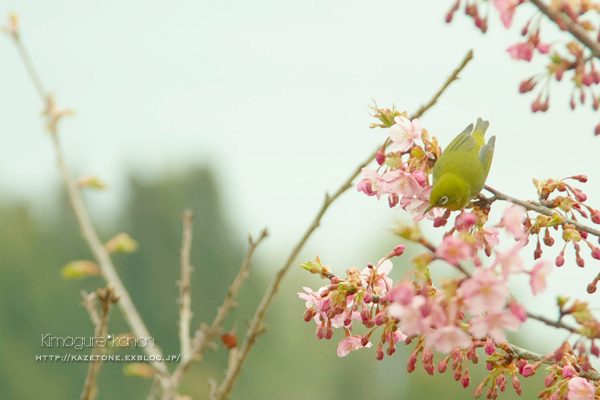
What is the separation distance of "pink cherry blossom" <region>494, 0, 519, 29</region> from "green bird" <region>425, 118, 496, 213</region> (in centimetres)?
64

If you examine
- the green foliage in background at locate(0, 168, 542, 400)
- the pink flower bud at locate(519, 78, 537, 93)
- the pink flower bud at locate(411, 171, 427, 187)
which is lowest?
the green foliage in background at locate(0, 168, 542, 400)

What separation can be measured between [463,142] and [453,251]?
121 cm

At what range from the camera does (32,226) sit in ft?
133

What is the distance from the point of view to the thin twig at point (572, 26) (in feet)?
5.06

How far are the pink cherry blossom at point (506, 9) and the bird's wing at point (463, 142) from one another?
2.70 ft

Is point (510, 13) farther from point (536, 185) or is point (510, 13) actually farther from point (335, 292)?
point (335, 292)

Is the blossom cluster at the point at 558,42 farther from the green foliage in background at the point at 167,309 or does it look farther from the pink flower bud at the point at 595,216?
the green foliage in background at the point at 167,309

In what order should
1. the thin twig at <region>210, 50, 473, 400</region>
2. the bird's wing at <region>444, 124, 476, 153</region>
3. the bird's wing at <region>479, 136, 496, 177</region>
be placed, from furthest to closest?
the bird's wing at <region>479, 136, 496, 177</region> < the bird's wing at <region>444, 124, 476, 153</region> < the thin twig at <region>210, 50, 473, 400</region>

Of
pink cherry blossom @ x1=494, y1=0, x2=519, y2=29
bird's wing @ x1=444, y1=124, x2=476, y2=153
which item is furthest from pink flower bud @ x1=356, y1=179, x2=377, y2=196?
pink cherry blossom @ x1=494, y1=0, x2=519, y2=29

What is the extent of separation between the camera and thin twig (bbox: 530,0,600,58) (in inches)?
60.7

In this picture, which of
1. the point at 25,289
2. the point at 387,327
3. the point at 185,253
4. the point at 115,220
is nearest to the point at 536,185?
→ the point at 387,327

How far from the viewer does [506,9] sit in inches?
65.6

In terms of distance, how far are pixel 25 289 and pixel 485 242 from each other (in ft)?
127

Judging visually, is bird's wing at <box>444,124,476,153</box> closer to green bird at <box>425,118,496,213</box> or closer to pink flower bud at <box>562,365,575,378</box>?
green bird at <box>425,118,496,213</box>
